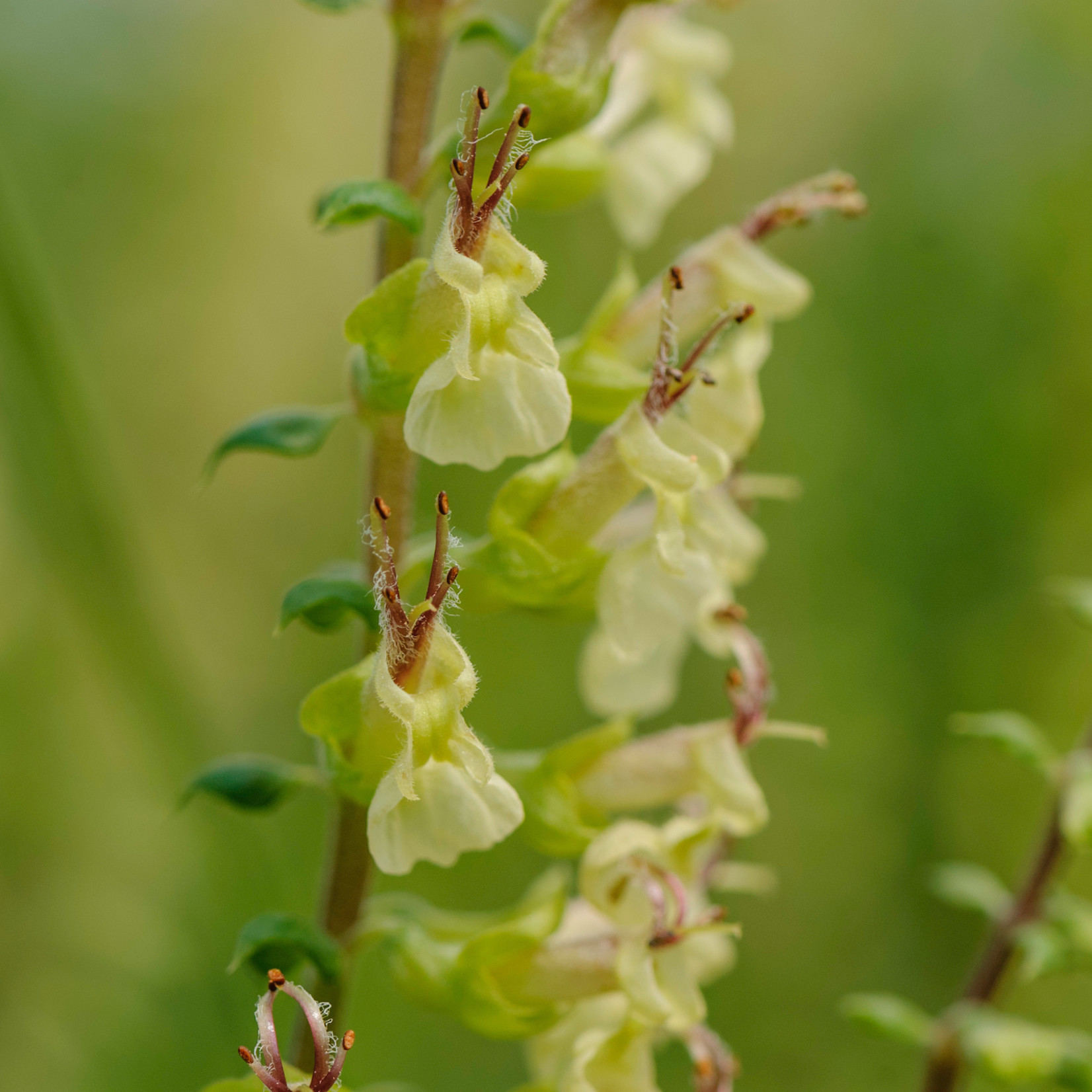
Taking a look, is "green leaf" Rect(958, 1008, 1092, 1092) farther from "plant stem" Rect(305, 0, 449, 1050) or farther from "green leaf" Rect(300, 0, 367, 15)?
"green leaf" Rect(300, 0, 367, 15)

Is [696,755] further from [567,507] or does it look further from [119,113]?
[119,113]

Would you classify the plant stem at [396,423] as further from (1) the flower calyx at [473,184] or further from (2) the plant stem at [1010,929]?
(2) the plant stem at [1010,929]

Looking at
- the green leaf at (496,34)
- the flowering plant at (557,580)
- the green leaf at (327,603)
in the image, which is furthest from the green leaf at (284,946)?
the green leaf at (496,34)

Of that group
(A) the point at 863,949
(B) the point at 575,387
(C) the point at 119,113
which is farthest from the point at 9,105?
(A) the point at 863,949

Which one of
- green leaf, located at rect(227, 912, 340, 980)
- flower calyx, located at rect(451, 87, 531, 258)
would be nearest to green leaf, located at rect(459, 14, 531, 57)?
flower calyx, located at rect(451, 87, 531, 258)

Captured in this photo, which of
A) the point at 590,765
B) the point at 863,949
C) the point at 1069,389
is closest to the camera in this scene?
the point at 590,765

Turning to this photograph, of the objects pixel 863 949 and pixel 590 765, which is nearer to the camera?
pixel 590 765

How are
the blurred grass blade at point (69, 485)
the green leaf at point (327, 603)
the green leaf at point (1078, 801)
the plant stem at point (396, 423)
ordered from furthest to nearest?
the blurred grass blade at point (69, 485), the green leaf at point (1078, 801), the plant stem at point (396, 423), the green leaf at point (327, 603)
